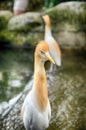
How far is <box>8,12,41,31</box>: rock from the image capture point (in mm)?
12516

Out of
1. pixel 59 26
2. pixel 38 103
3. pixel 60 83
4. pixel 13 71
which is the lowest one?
pixel 13 71

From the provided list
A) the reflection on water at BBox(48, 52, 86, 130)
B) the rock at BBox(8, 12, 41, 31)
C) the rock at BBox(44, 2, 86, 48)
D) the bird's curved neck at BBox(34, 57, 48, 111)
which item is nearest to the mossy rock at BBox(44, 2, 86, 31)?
the rock at BBox(44, 2, 86, 48)

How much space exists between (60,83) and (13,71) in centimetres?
259

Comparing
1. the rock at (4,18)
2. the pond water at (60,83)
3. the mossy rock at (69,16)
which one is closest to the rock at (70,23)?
the mossy rock at (69,16)

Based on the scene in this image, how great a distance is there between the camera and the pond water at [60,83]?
19.4ft

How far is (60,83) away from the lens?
24.7ft

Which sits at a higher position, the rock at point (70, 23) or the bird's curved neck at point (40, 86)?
the bird's curved neck at point (40, 86)

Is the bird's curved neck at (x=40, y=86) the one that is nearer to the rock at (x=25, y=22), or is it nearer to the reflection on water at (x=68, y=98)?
the reflection on water at (x=68, y=98)

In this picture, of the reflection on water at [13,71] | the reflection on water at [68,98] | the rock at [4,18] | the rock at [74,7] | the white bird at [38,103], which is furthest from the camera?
the rock at [4,18]

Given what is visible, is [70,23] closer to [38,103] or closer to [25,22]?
[25,22]

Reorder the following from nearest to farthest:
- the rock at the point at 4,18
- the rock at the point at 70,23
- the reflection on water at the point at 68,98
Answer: the reflection on water at the point at 68,98 < the rock at the point at 70,23 < the rock at the point at 4,18

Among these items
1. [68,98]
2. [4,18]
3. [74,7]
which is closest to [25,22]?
[4,18]

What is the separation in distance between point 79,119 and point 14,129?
98 centimetres

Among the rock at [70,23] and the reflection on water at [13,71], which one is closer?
the reflection on water at [13,71]
